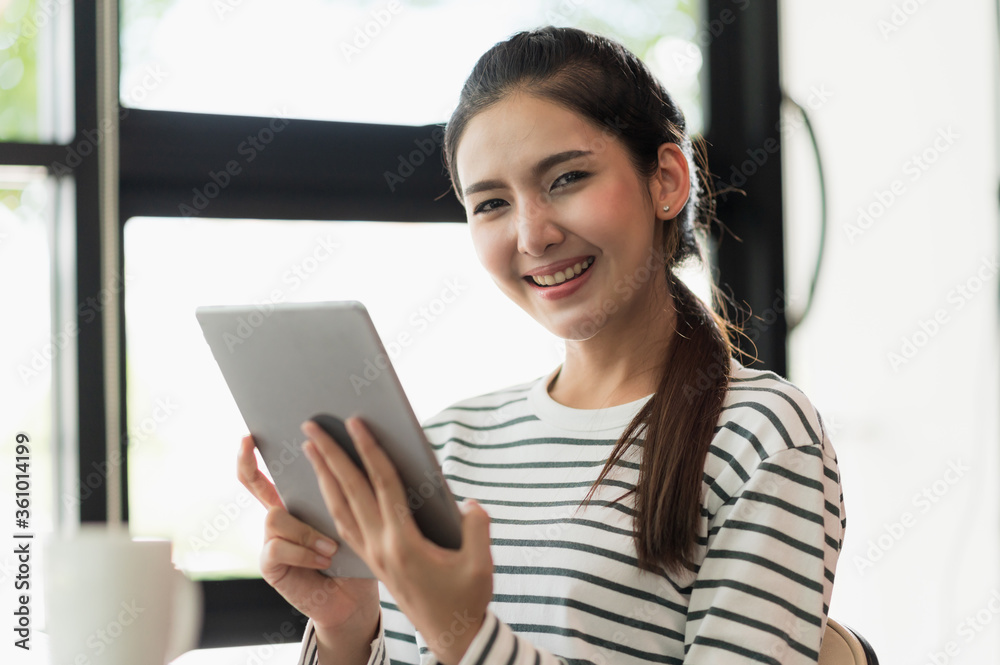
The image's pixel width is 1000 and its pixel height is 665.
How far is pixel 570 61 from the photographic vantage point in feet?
3.29

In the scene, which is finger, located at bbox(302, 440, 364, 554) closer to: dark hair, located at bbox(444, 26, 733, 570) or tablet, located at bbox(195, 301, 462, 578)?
tablet, located at bbox(195, 301, 462, 578)

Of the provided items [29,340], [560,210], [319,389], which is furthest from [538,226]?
[29,340]

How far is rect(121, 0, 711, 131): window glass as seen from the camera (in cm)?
155

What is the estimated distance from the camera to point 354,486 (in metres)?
0.70

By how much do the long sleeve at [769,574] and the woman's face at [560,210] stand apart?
0.28 meters

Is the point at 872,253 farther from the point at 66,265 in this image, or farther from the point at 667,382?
the point at 66,265

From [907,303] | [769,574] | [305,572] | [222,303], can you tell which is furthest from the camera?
[907,303]

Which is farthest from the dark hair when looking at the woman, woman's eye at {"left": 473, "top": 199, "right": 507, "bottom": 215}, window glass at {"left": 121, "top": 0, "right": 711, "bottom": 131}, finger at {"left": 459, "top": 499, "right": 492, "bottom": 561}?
window glass at {"left": 121, "top": 0, "right": 711, "bottom": 131}

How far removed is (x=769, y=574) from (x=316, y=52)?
1299 millimetres

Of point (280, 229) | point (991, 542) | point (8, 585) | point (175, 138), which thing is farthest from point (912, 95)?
point (8, 585)

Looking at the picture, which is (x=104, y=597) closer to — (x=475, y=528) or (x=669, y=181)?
(x=475, y=528)

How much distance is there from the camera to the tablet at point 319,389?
0.66 meters

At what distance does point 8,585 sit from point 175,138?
820 mm

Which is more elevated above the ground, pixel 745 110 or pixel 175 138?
pixel 745 110
